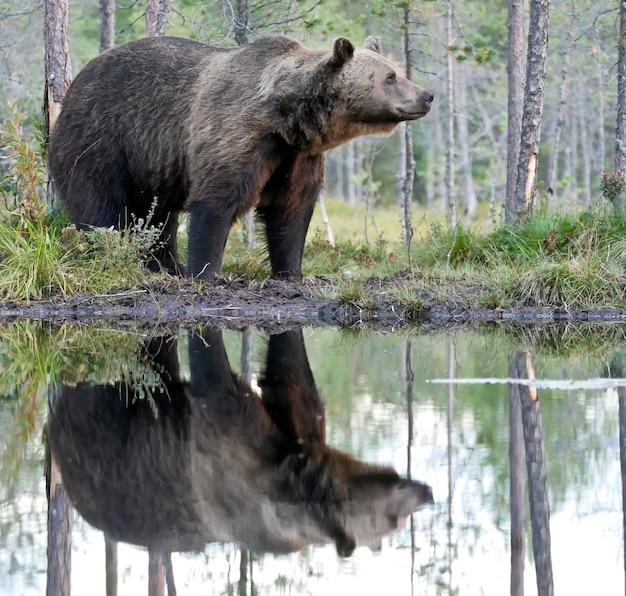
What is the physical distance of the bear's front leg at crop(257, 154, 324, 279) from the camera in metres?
11.1

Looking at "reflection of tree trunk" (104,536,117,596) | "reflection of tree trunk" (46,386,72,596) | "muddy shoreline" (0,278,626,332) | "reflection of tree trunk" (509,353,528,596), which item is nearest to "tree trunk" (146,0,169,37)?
"muddy shoreline" (0,278,626,332)

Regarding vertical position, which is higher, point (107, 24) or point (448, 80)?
point (448, 80)

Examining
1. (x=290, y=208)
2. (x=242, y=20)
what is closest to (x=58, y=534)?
(x=290, y=208)

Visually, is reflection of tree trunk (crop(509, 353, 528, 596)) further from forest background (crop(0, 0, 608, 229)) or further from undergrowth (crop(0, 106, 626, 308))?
forest background (crop(0, 0, 608, 229))

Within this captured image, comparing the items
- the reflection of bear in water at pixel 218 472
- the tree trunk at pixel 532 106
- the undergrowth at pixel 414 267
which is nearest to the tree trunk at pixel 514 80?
the tree trunk at pixel 532 106

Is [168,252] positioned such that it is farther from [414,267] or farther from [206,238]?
[414,267]

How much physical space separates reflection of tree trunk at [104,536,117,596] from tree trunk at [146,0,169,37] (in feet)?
36.5

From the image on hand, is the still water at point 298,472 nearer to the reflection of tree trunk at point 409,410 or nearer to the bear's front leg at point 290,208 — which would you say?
the reflection of tree trunk at point 409,410

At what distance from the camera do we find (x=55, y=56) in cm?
1216

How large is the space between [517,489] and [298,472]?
3.23ft

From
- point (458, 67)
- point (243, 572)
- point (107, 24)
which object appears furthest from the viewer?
point (458, 67)

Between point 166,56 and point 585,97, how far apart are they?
2855cm

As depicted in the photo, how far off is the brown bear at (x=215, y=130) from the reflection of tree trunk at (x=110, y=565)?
650 cm

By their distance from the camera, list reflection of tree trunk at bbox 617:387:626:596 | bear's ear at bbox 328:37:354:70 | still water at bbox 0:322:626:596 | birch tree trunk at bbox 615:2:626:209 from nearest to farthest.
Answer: still water at bbox 0:322:626:596, reflection of tree trunk at bbox 617:387:626:596, bear's ear at bbox 328:37:354:70, birch tree trunk at bbox 615:2:626:209
